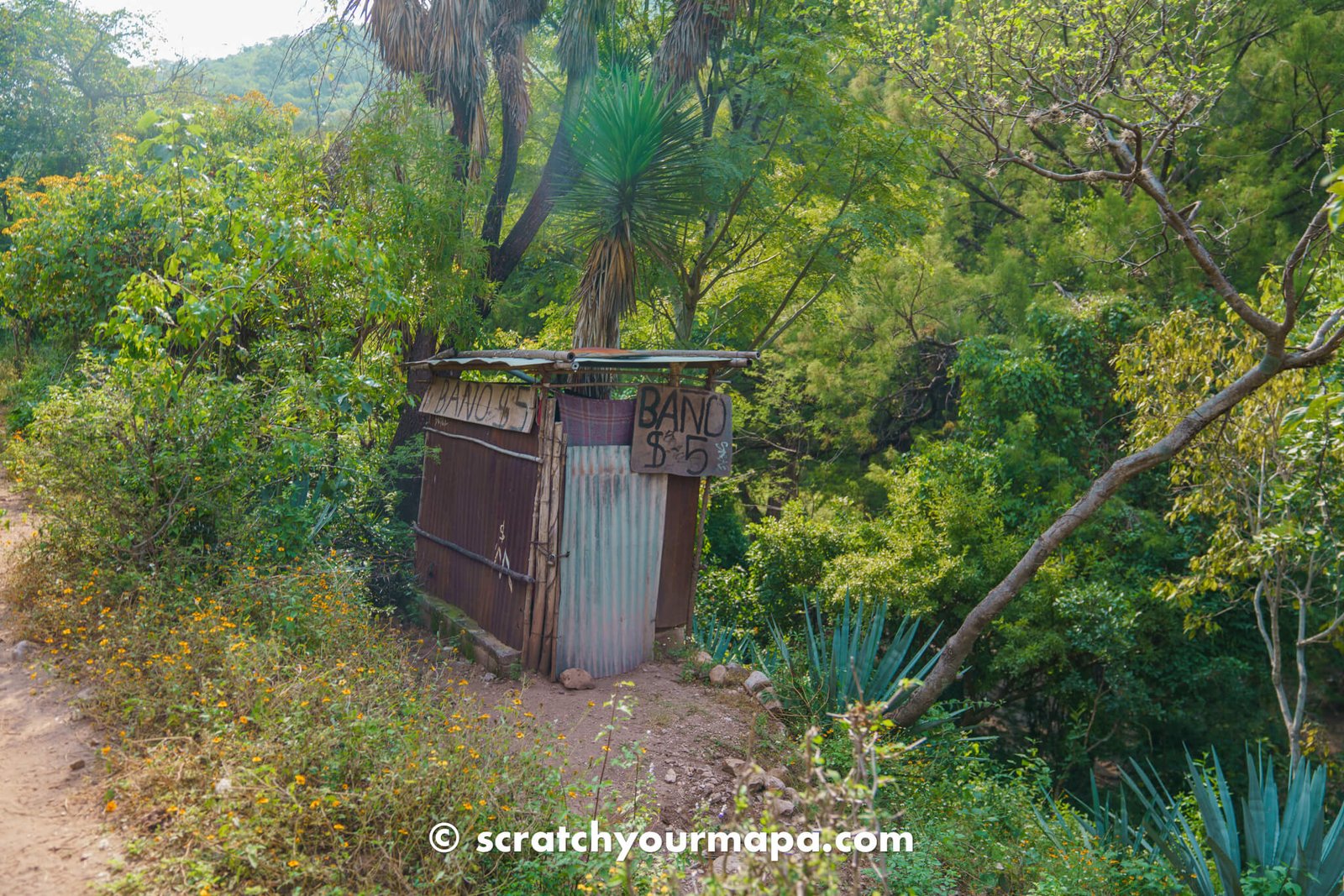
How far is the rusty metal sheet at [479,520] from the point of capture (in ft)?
21.9

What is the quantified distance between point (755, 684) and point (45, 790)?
444 cm

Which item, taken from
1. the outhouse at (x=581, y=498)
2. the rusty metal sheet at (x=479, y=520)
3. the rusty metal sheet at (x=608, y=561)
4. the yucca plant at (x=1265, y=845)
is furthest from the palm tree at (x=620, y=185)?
the yucca plant at (x=1265, y=845)

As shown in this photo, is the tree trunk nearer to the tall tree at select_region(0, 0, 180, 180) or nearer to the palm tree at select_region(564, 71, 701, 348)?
the palm tree at select_region(564, 71, 701, 348)

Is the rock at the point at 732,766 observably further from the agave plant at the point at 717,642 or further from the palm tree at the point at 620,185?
the palm tree at the point at 620,185

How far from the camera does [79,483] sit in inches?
225

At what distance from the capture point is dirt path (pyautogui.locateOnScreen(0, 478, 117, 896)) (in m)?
3.41

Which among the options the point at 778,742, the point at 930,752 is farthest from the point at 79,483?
the point at 930,752

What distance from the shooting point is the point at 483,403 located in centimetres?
736

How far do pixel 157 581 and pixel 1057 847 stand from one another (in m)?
5.65

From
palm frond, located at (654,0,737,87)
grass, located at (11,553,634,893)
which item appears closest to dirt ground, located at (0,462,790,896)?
grass, located at (11,553,634,893)

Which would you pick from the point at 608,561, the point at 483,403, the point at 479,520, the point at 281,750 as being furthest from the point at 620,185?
the point at 281,750

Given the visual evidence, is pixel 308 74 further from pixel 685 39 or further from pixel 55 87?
pixel 55 87

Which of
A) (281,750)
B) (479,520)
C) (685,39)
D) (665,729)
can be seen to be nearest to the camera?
(281,750)

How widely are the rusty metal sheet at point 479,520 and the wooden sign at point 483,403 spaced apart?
0.09 m
